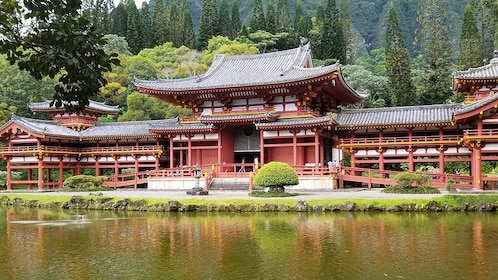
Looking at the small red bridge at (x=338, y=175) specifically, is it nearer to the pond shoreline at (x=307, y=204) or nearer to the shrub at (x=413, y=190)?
the shrub at (x=413, y=190)

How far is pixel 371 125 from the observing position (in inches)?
1190

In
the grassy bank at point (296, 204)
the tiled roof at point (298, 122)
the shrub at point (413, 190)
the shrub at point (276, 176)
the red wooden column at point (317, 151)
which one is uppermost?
the tiled roof at point (298, 122)

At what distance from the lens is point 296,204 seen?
20.2 meters

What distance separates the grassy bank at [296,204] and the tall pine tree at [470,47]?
33.2 metres

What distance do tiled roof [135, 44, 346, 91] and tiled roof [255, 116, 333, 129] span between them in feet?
7.88

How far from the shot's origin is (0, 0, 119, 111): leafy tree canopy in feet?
18.6

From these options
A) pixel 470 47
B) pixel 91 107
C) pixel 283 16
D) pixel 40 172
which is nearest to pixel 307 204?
pixel 40 172

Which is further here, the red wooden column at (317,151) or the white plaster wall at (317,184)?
the red wooden column at (317,151)

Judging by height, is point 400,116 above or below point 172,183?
above

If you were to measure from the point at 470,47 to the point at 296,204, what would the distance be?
38.2m

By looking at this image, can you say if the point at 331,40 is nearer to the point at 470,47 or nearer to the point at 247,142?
the point at 470,47

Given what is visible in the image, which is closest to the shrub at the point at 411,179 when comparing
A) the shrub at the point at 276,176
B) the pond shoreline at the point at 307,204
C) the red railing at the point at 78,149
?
the pond shoreline at the point at 307,204

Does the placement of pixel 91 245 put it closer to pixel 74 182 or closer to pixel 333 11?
pixel 74 182

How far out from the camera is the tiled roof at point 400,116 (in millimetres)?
29462
